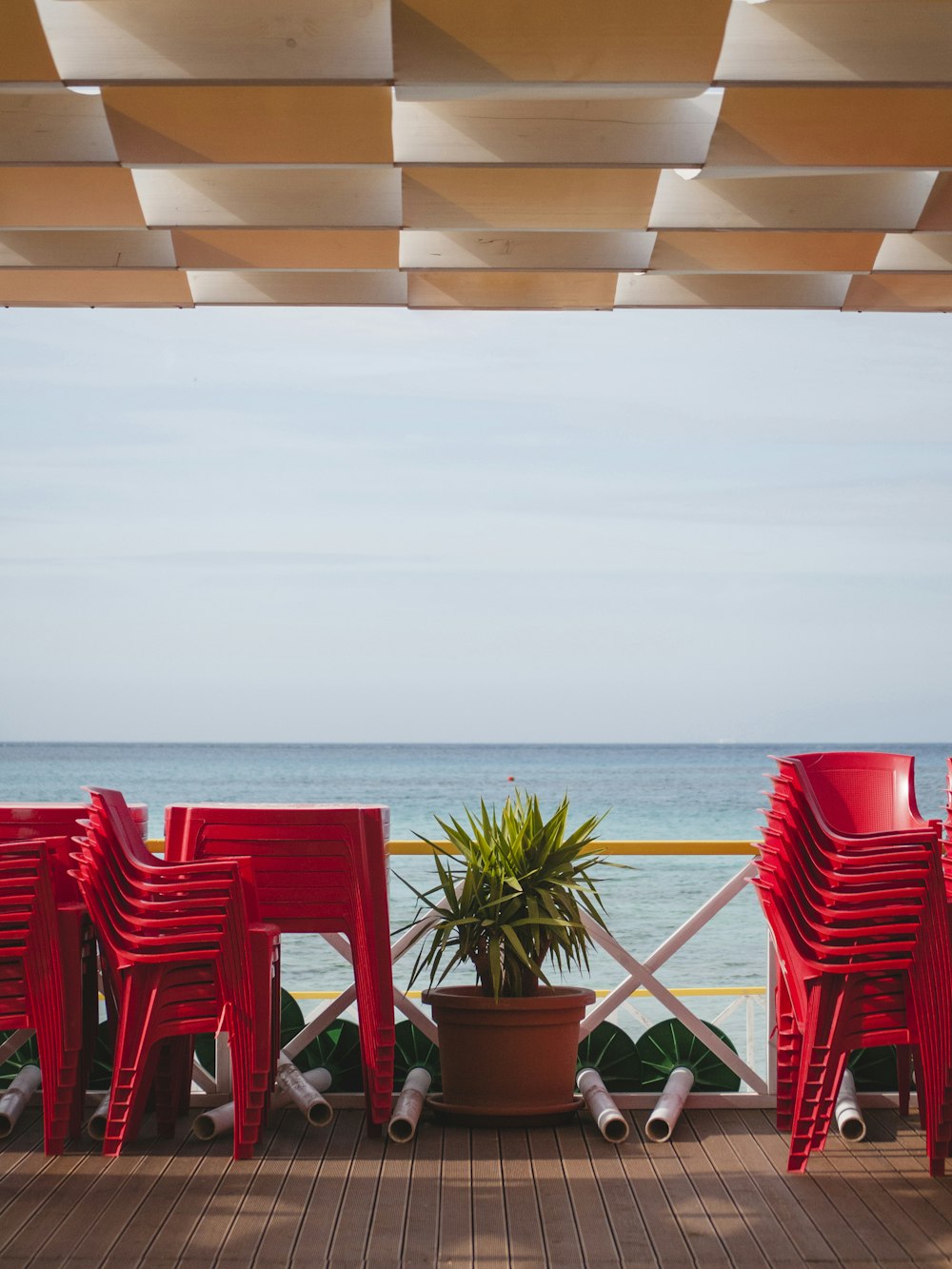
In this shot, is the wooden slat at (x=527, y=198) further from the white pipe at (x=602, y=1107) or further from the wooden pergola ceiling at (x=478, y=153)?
the white pipe at (x=602, y=1107)

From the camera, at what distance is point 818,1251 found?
139 inches

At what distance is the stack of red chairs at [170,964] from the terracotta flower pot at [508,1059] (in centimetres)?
71

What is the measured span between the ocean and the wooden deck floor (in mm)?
14332

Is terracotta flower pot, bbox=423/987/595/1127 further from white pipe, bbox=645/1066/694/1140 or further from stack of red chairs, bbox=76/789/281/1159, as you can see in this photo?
A: stack of red chairs, bbox=76/789/281/1159

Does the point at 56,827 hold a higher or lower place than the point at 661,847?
higher

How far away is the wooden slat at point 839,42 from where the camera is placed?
3.39 m

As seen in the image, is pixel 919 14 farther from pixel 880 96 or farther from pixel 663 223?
pixel 663 223

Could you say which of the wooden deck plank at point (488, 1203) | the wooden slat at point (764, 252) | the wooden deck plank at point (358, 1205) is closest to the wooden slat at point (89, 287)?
the wooden slat at point (764, 252)

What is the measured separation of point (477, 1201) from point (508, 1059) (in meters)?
0.85

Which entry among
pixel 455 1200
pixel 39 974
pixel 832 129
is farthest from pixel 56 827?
pixel 832 129

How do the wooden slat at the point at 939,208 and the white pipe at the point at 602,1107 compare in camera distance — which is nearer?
the wooden slat at the point at 939,208

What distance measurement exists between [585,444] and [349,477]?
649 cm

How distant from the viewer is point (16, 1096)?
4.77m

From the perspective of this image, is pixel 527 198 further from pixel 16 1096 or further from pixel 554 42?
pixel 16 1096
